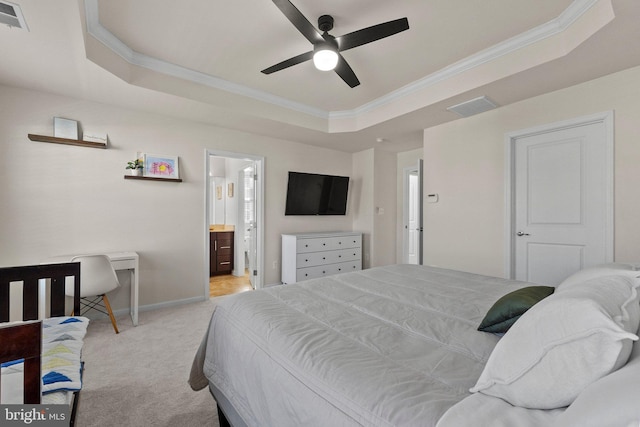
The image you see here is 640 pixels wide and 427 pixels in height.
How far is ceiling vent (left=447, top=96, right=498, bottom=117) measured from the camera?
3.11m

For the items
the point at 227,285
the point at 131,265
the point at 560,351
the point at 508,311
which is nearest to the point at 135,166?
the point at 131,265

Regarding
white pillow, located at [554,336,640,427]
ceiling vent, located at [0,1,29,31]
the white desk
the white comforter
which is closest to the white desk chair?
the white desk

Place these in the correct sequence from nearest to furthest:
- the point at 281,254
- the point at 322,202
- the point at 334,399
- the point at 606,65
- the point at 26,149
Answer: the point at 334,399
the point at 606,65
the point at 26,149
the point at 281,254
the point at 322,202

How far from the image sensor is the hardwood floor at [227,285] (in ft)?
14.3

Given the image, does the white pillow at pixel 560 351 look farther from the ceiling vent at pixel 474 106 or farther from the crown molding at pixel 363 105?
the ceiling vent at pixel 474 106

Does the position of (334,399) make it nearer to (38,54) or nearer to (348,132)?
(38,54)

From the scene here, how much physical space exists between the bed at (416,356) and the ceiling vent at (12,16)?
88.1 inches

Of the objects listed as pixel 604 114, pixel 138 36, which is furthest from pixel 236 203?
pixel 604 114

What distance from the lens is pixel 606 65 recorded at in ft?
7.97

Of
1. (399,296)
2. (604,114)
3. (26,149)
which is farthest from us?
(26,149)

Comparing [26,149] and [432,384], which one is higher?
[26,149]

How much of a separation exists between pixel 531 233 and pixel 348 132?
2591 millimetres

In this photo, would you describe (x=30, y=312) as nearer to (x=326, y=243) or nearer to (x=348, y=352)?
(x=348, y=352)

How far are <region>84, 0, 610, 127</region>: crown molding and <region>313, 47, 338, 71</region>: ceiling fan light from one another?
1.47 meters
